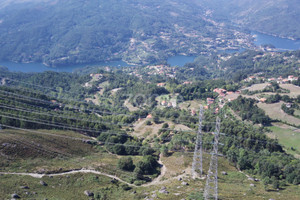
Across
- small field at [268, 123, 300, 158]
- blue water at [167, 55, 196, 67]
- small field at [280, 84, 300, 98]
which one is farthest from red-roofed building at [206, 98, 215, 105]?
blue water at [167, 55, 196, 67]

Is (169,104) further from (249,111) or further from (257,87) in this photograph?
(257,87)

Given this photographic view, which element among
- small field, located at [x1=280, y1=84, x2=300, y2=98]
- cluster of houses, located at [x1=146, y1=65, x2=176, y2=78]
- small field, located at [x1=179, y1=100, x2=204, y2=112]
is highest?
small field, located at [x1=280, y1=84, x2=300, y2=98]

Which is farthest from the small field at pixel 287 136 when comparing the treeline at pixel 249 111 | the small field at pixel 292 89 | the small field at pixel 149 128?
the small field at pixel 149 128

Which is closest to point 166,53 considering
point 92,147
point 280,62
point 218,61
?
point 218,61

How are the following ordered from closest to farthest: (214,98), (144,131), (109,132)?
(109,132) < (144,131) < (214,98)

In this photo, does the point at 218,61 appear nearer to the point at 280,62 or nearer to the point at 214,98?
the point at 280,62

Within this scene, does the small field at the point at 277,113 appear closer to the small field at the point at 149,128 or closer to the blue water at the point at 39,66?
the small field at the point at 149,128

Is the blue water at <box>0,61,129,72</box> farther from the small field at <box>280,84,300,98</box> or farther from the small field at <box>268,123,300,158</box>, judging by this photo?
the small field at <box>268,123,300,158</box>

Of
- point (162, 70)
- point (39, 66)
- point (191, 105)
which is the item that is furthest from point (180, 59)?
point (191, 105)
